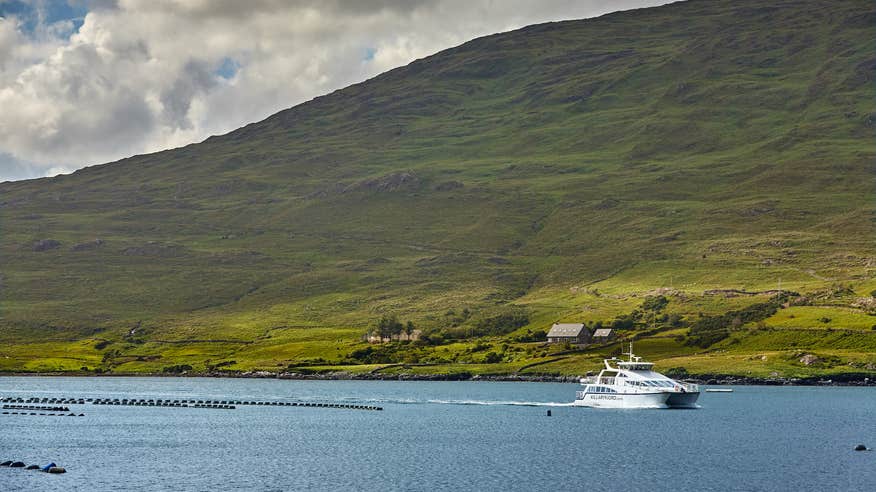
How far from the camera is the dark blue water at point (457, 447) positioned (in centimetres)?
9394

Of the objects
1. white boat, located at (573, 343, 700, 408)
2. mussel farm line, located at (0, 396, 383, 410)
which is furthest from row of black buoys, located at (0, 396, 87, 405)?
white boat, located at (573, 343, 700, 408)

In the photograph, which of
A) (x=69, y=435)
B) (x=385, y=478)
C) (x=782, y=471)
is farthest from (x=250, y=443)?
(x=782, y=471)

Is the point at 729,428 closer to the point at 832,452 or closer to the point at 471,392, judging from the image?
the point at 832,452

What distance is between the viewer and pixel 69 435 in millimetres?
130250

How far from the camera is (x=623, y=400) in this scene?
531 ft

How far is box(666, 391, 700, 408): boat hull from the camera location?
158250mm

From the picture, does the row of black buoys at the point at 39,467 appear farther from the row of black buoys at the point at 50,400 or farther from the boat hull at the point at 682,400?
the boat hull at the point at 682,400

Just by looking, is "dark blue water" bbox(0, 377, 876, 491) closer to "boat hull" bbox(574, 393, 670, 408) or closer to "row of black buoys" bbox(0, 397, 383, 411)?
"boat hull" bbox(574, 393, 670, 408)

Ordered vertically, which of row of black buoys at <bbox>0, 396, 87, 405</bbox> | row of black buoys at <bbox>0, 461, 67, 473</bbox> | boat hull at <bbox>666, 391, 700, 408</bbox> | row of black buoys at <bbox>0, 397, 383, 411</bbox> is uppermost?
row of black buoys at <bbox>0, 461, 67, 473</bbox>

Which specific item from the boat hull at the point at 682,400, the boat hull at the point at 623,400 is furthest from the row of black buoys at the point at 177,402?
the boat hull at the point at 682,400

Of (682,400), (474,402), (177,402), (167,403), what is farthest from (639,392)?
(167,403)

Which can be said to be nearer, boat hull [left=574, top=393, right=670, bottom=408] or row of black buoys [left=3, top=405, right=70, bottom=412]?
boat hull [left=574, top=393, right=670, bottom=408]

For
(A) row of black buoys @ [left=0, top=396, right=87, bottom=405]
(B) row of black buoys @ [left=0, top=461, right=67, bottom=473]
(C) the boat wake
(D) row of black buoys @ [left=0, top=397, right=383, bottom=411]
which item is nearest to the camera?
(B) row of black buoys @ [left=0, top=461, right=67, bottom=473]

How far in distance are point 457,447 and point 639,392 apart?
4907 cm
